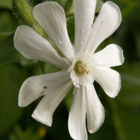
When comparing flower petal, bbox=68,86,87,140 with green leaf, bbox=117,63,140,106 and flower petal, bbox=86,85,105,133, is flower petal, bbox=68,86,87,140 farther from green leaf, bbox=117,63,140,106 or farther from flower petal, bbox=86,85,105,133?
green leaf, bbox=117,63,140,106

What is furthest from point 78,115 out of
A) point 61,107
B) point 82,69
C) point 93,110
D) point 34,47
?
point 61,107

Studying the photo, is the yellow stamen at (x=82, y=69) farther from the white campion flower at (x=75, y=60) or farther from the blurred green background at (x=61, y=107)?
the blurred green background at (x=61, y=107)

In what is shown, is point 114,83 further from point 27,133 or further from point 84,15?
point 27,133

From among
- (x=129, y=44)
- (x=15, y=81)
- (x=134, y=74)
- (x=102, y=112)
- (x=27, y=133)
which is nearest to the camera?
(x=102, y=112)

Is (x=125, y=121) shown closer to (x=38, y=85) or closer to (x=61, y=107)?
(x=61, y=107)

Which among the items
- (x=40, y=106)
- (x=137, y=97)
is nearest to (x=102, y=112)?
(x=40, y=106)

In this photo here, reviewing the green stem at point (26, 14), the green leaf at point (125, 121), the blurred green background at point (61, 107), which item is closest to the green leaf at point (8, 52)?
the green stem at point (26, 14)
